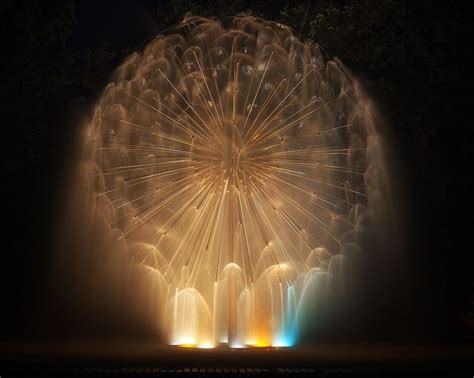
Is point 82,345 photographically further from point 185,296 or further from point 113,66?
point 113,66

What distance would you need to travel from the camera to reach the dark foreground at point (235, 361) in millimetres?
11648

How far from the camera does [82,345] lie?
61.0 feet

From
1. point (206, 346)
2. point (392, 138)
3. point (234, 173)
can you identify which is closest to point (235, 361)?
point (206, 346)

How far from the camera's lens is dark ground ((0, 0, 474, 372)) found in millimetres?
25875

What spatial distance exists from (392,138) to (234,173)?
10386 mm

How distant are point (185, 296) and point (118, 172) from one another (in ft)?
15.7

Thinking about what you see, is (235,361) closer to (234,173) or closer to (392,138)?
(234,173)

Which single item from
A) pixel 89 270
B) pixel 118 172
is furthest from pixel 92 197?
pixel 89 270

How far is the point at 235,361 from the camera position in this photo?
14078mm

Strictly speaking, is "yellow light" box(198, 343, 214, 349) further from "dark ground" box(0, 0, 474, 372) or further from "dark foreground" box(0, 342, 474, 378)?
"dark ground" box(0, 0, 474, 372)

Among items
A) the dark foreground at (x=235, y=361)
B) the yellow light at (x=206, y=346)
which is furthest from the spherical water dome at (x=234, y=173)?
the dark foreground at (x=235, y=361)

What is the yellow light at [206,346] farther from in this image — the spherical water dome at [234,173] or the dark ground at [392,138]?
the dark ground at [392,138]

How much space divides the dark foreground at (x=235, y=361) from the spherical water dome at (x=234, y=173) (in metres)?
2.41

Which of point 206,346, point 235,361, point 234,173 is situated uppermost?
point 234,173
